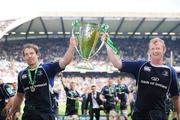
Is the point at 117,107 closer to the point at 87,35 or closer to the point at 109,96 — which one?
the point at 109,96

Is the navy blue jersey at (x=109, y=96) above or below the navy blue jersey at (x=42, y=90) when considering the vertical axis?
below

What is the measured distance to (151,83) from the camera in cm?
593

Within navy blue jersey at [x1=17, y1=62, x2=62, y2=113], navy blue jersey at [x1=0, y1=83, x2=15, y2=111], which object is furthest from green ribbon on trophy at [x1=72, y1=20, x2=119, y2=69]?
navy blue jersey at [x1=0, y1=83, x2=15, y2=111]

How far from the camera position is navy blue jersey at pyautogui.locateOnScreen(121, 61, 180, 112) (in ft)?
19.4

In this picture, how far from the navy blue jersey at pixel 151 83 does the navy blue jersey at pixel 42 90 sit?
102cm

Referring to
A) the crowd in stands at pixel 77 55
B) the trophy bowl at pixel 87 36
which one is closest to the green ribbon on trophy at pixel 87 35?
the trophy bowl at pixel 87 36

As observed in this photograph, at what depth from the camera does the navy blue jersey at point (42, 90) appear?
20.3 ft

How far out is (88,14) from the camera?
44969 mm

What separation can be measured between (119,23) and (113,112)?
1214 inches

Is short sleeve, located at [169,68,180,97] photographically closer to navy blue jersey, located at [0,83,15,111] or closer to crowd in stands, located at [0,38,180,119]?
navy blue jersey, located at [0,83,15,111]

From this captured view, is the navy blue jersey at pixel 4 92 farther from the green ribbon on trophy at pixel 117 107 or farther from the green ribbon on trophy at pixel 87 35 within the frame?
the green ribbon on trophy at pixel 117 107

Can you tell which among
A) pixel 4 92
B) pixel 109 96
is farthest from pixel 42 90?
pixel 109 96

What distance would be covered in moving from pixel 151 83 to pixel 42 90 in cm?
150

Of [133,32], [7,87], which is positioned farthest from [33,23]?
[7,87]
